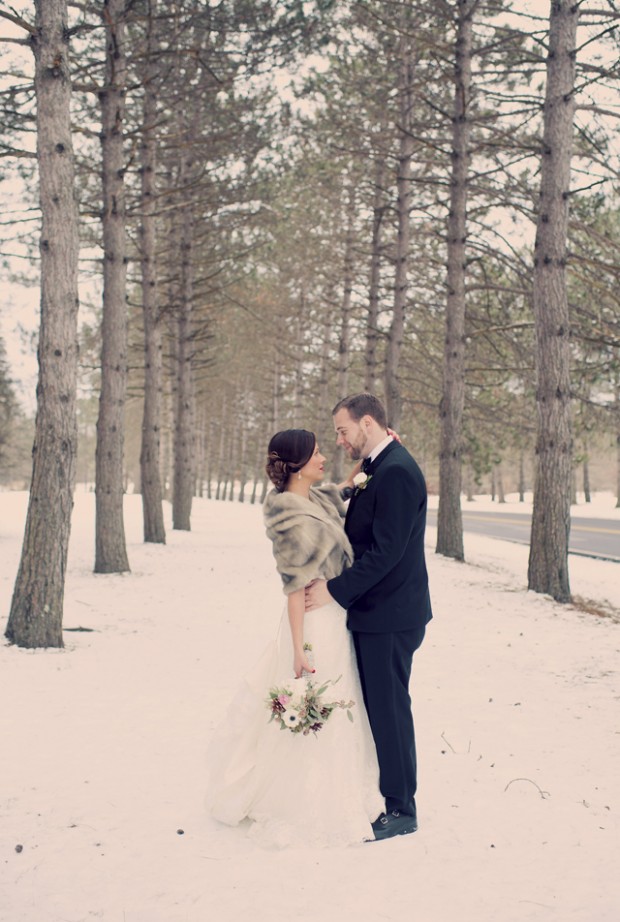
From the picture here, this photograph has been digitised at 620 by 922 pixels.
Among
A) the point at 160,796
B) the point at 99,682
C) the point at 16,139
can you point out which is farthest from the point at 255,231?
the point at 160,796

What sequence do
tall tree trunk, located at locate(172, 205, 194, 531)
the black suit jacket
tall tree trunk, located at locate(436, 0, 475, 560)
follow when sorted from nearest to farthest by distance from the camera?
the black suit jacket
tall tree trunk, located at locate(436, 0, 475, 560)
tall tree trunk, located at locate(172, 205, 194, 531)

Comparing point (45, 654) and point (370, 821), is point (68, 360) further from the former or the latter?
point (370, 821)

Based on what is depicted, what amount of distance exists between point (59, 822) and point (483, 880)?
2.06 metres

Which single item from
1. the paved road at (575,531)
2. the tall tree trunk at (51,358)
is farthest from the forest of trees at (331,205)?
the paved road at (575,531)

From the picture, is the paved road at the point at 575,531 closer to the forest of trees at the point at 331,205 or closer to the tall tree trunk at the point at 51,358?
the forest of trees at the point at 331,205

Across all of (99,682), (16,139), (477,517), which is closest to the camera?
(99,682)

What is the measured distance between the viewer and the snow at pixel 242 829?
3326mm

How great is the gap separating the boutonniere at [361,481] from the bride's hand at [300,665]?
2.80 ft

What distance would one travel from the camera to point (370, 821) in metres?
3.93

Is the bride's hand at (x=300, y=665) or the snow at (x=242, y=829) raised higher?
the bride's hand at (x=300, y=665)

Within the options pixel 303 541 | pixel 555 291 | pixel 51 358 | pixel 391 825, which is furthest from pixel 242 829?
pixel 555 291

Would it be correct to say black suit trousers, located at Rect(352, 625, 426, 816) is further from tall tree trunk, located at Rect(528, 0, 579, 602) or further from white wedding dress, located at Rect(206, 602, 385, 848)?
tall tree trunk, located at Rect(528, 0, 579, 602)

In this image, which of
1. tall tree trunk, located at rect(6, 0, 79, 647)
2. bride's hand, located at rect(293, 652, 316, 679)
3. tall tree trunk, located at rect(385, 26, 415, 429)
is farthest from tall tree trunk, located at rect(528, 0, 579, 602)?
bride's hand, located at rect(293, 652, 316, 679)

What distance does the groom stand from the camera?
12.4ft
